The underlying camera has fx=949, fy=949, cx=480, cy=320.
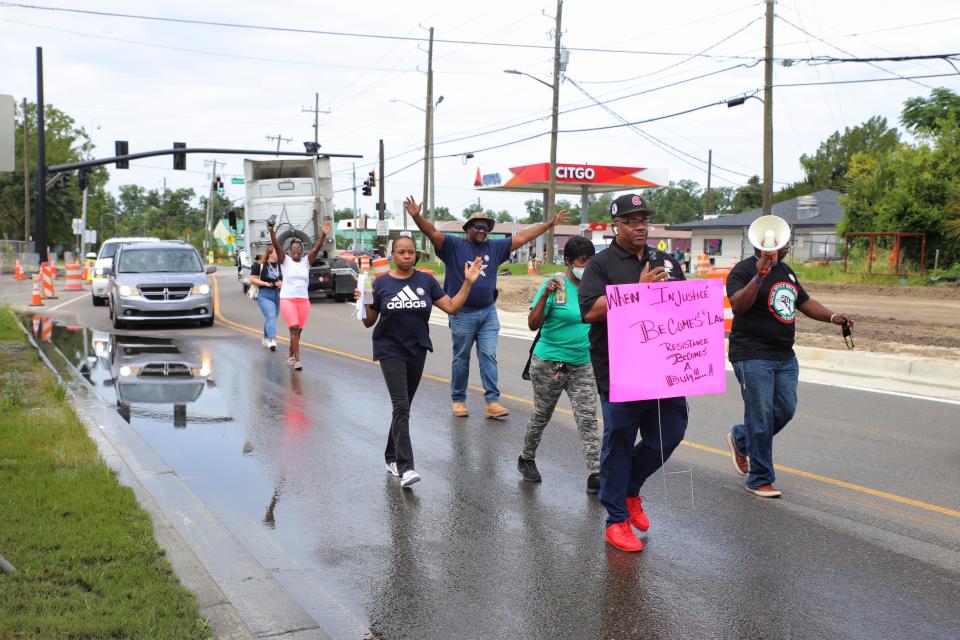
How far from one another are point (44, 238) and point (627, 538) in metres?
35.9

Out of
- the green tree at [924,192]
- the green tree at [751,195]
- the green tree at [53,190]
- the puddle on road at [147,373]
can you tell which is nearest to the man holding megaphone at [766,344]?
the puddle on road at [147,373]

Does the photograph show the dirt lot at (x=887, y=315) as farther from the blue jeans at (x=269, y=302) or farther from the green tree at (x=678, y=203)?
the green tree at (x=678, y=203)

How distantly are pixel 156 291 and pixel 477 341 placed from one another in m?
11.7

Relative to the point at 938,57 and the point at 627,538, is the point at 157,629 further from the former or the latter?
the point at 938,57

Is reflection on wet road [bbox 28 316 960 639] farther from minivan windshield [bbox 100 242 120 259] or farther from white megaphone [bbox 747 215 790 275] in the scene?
minivan windshield [bbox 100 242 120 259]

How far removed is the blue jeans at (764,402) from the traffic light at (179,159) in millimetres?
33346

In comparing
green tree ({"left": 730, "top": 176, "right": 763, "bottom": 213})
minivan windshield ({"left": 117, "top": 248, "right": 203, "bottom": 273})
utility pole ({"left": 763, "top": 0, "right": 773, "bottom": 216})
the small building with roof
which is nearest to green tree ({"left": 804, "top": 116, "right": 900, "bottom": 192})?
green tree ({"left": 730, "top": 176, "right": 763, "bottom": 213})

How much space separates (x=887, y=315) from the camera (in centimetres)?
2327

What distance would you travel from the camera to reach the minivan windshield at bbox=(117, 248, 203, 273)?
20359 millimetres

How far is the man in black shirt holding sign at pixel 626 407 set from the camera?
5457 millimetres

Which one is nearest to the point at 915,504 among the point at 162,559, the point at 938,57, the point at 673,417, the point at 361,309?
the point at 673,417

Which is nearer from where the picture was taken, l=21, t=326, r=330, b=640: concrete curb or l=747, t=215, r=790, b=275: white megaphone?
l=21, t=326, r=330, b=640: concrete curb

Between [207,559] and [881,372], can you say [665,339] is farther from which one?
[881,372]

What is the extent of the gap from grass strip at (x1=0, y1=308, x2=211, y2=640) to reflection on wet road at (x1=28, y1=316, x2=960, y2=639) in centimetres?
69
